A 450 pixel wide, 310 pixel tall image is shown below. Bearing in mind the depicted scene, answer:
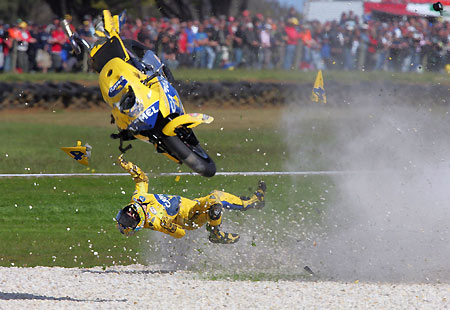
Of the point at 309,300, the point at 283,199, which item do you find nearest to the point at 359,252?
the point at 309,300

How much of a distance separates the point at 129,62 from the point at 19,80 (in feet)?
65.2

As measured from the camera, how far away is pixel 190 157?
31.6 feet

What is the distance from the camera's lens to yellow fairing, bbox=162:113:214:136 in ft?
31.7

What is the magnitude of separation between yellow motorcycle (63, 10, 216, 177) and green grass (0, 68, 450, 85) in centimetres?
1013

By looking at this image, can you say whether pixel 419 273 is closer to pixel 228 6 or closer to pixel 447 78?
pixel 447 78

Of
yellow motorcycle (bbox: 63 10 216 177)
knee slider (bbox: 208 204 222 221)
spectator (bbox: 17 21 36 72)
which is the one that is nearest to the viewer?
yellow motorcycle (bbox: 63 10 216 177)

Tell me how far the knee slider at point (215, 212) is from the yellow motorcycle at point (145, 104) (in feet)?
4.80

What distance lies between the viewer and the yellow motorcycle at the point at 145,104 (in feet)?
32.0

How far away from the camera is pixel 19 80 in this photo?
98.0 feet

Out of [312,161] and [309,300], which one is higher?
[309,300]

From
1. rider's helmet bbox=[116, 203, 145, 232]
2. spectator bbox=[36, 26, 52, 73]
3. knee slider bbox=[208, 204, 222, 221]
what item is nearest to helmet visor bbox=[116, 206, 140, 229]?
rider's helmet bbox=[116, 203, 145, 232]

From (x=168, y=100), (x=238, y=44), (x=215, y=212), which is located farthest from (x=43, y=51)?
(x=168, y=100)

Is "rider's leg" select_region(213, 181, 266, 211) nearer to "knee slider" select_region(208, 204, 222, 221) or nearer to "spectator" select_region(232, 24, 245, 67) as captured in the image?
"knee slider" select_region(208, 204, 222, 221)

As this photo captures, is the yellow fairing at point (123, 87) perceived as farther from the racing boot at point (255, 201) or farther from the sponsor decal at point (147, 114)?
the racing boot at point (255, 201)
